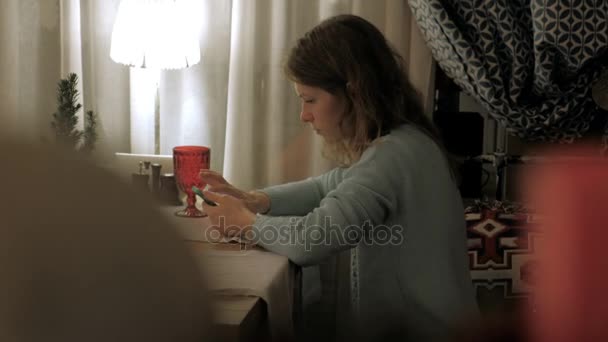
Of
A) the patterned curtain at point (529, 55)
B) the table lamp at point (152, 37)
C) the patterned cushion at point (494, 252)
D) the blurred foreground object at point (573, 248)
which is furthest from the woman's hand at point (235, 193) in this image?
the blurred foreground object at point (573, 248)

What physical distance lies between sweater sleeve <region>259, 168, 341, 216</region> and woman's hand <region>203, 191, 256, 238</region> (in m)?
0.18

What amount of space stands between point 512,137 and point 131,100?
1234 millimetres

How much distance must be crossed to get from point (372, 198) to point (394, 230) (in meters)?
0.10

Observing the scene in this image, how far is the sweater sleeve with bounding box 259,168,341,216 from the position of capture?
60.3 inches

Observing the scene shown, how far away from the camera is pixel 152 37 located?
216 centimetres

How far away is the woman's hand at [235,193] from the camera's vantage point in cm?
145

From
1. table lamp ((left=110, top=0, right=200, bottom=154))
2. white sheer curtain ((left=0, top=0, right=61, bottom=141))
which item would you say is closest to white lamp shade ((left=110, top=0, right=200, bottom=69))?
table lamp ((left=110, top=0, right=200, bottom=154))

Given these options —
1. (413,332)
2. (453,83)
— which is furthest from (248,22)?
(413,332)

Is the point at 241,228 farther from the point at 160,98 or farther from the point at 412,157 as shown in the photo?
the point at 160,98

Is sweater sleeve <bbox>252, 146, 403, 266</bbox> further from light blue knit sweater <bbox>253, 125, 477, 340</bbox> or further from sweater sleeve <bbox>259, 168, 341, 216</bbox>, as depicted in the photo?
sweater sleeve <bbox>259, 168, 341, 216</bbox>

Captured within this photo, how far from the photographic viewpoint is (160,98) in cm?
245

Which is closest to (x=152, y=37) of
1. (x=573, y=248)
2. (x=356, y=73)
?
(x=356, y=73)

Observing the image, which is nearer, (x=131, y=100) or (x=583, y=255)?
(x=583, y=255)

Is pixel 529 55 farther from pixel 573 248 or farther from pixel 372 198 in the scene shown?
pixel 573 248
